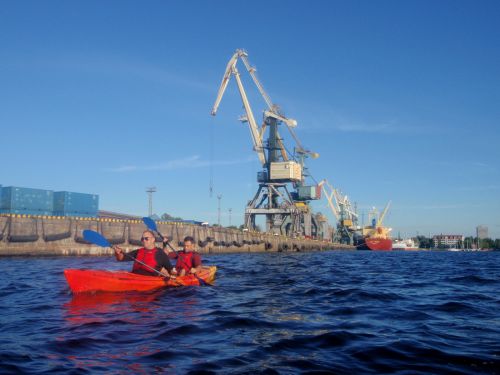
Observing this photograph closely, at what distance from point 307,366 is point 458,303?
24.7 ft

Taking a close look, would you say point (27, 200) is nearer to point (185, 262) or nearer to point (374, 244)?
point (185, 262)

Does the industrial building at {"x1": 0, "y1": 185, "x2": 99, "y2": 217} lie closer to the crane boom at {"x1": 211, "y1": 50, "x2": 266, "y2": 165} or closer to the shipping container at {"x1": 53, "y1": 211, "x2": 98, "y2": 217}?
the shipping container at {"x1": 53, "y1": 211, "x2": 98, "y2": 217}

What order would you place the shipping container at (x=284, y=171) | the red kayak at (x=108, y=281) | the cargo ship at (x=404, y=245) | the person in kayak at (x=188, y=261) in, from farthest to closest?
the cargo ship at (x=404, y=245) < the shipping container at (x=284, y=171) < the person in kayak at (x=188, y=261) < the red kayak at (x=108, y=281)

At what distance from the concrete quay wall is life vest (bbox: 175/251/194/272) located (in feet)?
81.9

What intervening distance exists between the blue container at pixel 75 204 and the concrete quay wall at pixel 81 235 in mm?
17880

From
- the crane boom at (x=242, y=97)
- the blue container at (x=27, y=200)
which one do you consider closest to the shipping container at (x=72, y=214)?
the blue container at (x=27, y=200)

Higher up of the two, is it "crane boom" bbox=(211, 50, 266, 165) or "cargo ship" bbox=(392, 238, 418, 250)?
"crane boom" bbox=(211, 50, 266, 165)

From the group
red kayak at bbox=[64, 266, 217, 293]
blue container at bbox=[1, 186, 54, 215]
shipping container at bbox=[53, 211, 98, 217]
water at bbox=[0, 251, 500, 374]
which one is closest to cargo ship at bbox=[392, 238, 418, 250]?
shipping container at bbox=[53, 211, 98, 217]

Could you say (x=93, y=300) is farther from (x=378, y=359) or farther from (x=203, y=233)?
(x=203, y=233)

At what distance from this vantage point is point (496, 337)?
7645 millimetres

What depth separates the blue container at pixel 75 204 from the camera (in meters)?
59.3

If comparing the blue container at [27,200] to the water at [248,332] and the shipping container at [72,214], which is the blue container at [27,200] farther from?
the water at [248,332]

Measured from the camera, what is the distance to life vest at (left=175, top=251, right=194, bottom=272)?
591 inches

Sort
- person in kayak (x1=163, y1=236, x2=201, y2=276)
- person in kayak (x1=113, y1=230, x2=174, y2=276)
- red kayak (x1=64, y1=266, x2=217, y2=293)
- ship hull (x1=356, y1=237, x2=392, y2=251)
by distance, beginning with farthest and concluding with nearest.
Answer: ship hull (x1=356, y1=237, x2=392, y2=251), person in kayak (x1=163, y1=236, x2=201, y2=276), person in kayak (x1=113, y1=230, x2=174, y2=276), red kayak (x1=64, y1=266, x2=217, y2=293)
